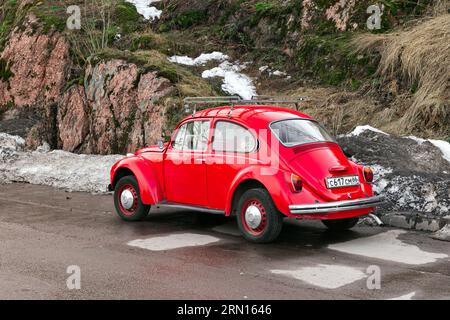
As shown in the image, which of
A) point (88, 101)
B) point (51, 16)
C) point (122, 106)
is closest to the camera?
point (122, 106)

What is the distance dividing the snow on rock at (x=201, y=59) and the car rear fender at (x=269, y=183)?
32.5ft

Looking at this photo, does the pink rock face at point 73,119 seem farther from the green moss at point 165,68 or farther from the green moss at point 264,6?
the green moss at point 264,6

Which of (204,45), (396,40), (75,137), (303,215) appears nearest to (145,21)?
(204,45)

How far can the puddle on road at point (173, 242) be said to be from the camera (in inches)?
326

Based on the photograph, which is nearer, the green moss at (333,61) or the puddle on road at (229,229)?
the puddle on road at (229,229)

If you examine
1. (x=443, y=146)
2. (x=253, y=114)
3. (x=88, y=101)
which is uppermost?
(x=88, y=101)

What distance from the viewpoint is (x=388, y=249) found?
793 cm

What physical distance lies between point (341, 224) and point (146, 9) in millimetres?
14433

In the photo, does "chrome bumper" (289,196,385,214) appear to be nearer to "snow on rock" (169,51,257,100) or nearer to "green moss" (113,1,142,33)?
"snow on rock" (169,51,257,100)

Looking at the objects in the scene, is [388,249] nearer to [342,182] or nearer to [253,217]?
[342,182]

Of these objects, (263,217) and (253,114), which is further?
(253,114)

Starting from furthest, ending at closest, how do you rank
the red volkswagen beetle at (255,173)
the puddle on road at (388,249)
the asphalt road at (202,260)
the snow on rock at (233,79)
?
the snow on rock at (233,79) → the red volkswagen beetle at (255,173) → the puddle on road at (388,249) → the asphalt road at (202,260)

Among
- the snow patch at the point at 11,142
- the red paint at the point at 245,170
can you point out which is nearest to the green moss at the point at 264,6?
the snow patch at the point at 11,142

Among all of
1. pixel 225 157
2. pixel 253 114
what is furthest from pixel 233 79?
pixel 225 157
